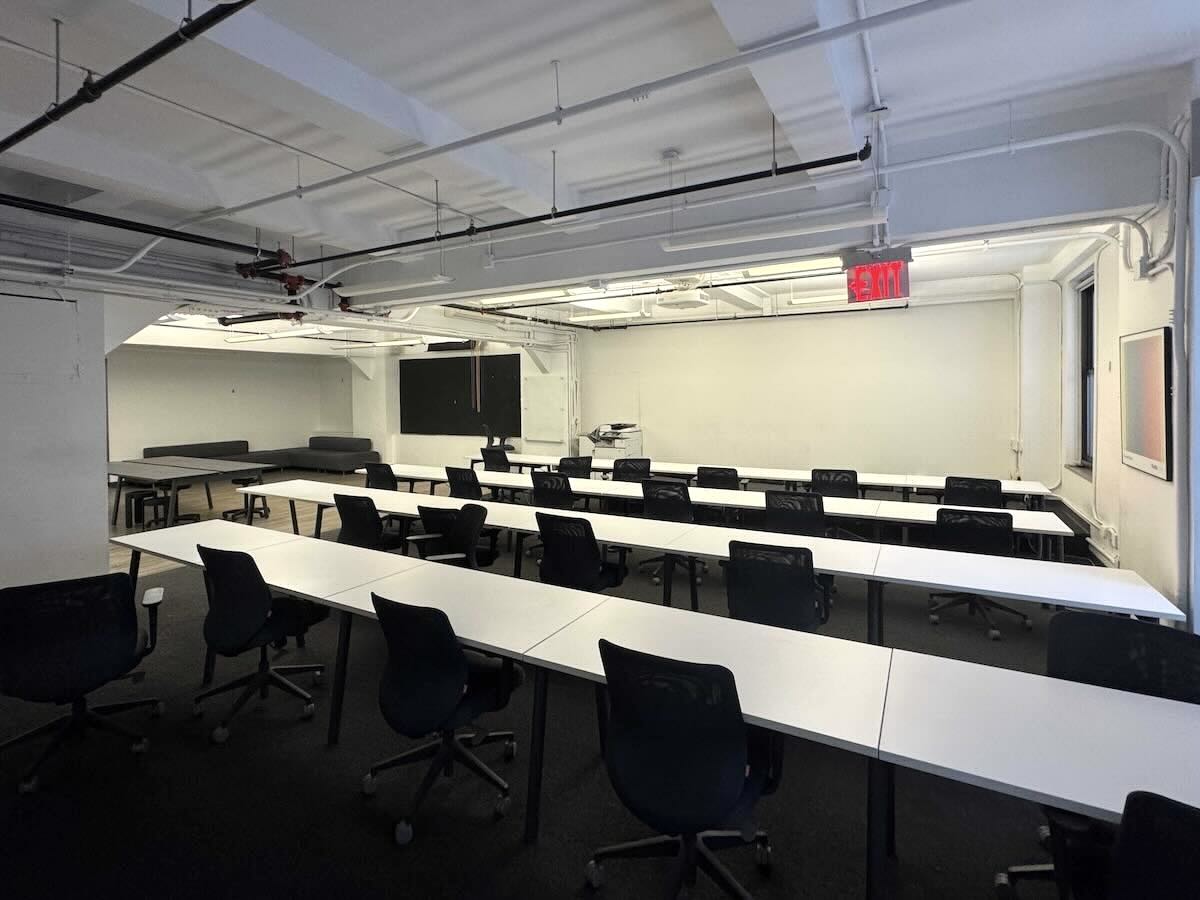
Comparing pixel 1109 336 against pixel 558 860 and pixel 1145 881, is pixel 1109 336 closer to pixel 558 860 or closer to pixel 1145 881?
pixel 1145 881

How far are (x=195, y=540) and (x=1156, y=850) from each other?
16.7 feet

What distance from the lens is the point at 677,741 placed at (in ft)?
5.99

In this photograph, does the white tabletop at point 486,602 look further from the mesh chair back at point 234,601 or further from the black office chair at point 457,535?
the black office chair at point 457,535

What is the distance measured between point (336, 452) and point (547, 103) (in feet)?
39.8

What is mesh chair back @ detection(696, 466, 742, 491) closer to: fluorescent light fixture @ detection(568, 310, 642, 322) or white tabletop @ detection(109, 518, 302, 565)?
fluorescent light fixture @ detection(568, 310, 642, 322)

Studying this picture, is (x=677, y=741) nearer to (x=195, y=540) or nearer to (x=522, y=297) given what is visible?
(x=195, y=540)

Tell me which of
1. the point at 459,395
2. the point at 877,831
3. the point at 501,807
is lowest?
the point at 501,807

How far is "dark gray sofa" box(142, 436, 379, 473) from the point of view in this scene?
40.8ft

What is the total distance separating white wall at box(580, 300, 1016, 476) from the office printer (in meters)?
0.39

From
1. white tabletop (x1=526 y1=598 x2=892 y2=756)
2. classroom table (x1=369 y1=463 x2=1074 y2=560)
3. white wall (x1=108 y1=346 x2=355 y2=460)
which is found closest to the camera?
white tabletop (x1=526 y1=598 x2=892 y2=756)

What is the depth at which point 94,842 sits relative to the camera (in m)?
2.32

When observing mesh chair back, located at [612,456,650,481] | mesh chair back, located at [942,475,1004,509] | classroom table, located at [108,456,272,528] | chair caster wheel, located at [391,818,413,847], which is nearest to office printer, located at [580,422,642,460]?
mesh chair back, located at [612,456,650,481]

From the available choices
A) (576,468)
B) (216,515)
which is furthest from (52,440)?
(576,468)

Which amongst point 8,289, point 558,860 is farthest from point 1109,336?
point 8,289
